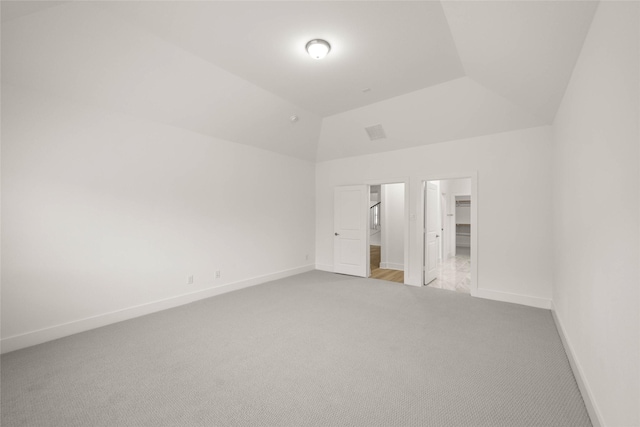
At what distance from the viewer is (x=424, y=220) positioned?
197 inches

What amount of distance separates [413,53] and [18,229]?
4653 mm

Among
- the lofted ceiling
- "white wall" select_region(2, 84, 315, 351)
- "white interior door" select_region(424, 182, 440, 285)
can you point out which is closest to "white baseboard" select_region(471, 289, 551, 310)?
"white interior door" select_region(424, 182, 440, 285)

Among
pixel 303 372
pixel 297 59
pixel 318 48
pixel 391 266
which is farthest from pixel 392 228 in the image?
pixel 303 372

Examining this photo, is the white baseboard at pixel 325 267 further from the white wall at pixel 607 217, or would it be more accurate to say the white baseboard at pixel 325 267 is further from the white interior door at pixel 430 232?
the white wall at pixel 607 217

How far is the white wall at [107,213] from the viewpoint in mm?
2676

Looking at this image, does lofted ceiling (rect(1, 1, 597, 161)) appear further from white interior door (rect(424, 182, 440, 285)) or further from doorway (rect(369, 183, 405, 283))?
doorway (rect(369, 183, 405, 283))

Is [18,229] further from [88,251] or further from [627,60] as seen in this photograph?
[627,60]

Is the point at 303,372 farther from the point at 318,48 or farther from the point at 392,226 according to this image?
the point at 392,226

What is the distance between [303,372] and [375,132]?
4.20 metres

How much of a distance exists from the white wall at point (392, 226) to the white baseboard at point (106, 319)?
11.7ft

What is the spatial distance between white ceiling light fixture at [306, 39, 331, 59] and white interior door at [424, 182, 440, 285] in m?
3.29

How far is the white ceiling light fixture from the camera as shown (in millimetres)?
2756

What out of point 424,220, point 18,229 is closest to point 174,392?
point 18,229

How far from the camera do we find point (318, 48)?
2789 millimetres
